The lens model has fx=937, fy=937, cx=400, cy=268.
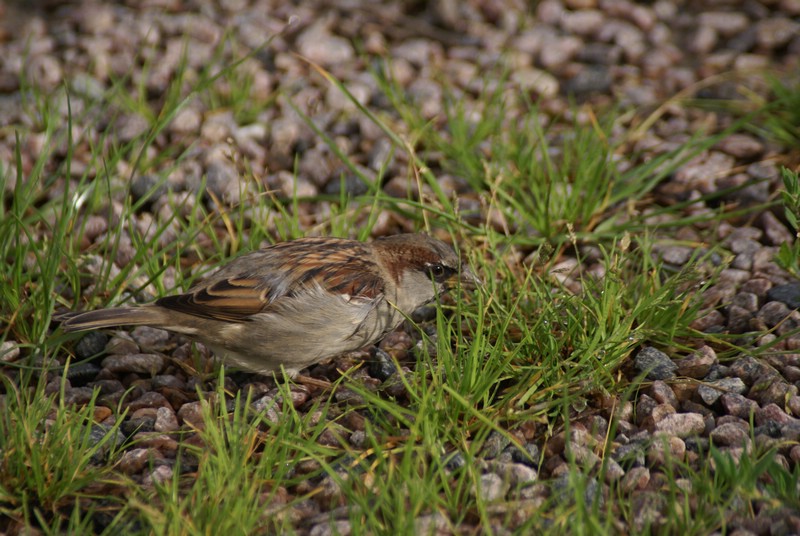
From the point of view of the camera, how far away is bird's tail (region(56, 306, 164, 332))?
12.6ft

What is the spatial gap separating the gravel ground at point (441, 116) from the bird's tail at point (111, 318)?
0.93 feet

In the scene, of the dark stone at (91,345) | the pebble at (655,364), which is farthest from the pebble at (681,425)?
the dark stone at (91,345)

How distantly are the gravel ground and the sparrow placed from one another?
203mm

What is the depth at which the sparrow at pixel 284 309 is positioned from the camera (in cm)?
393

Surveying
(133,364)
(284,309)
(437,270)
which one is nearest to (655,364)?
(437,270)

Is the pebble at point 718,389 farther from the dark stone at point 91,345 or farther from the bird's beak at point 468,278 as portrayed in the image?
the dark stone at point 91,345

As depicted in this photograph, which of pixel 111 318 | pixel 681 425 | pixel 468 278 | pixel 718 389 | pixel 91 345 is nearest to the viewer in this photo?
pixel 681 425

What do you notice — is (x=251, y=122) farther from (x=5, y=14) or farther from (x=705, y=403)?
(x=705, y=403)

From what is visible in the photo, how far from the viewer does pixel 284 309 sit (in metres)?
3.96

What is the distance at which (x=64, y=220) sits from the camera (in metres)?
4.11

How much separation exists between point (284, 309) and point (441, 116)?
2393 mm

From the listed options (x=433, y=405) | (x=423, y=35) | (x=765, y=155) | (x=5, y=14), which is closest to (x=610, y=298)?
(x=433, y=405)

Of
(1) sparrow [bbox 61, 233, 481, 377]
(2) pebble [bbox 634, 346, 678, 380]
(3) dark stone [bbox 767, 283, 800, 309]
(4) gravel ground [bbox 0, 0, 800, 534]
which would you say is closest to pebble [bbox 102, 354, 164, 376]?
(4) gravel ground [bbox 0, 0, 800, 534]

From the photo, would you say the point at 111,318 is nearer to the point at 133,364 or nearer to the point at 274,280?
the point at 133,364
